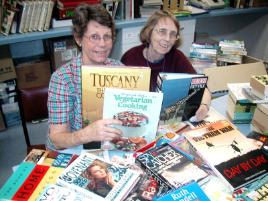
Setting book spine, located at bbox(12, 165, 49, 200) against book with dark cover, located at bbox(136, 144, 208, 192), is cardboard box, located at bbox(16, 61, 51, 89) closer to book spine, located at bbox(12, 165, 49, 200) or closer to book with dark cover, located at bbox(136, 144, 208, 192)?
book spine, located at bbox(12, 165, 49, 200)

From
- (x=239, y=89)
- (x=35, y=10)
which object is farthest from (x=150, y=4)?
(x=239, y=89)

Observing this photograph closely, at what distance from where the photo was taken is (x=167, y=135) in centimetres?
124

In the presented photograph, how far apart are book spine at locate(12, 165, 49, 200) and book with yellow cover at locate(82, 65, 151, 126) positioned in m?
0.32

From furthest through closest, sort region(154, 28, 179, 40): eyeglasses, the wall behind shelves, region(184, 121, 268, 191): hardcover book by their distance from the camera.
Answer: the wall behind shelves
region(154, 28, 179, 40): eyeglasses
region(184, 121, 268, 191): hardcover book

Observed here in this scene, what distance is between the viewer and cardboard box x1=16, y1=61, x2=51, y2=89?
2596 mm

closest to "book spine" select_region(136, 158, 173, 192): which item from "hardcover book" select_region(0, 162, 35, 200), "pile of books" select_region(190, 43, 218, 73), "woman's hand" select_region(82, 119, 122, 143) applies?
"woman's hand" select_region(82, 119, 122, 143)

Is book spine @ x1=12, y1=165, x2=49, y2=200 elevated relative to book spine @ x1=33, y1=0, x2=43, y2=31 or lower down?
lower down

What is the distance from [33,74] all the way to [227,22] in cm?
263

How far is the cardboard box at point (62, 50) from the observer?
2.62 m

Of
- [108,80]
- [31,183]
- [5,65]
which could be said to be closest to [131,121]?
[108,80]

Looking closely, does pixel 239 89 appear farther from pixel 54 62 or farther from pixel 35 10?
pixel 54 62

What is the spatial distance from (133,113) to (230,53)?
62.7 inches

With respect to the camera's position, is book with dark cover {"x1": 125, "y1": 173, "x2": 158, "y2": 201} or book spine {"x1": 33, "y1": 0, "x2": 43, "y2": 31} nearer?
book with dark cover {"x1": 125, "y1": 173, "x2": 158, "y2": 201}

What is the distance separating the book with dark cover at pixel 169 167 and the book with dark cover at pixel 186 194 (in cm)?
4
